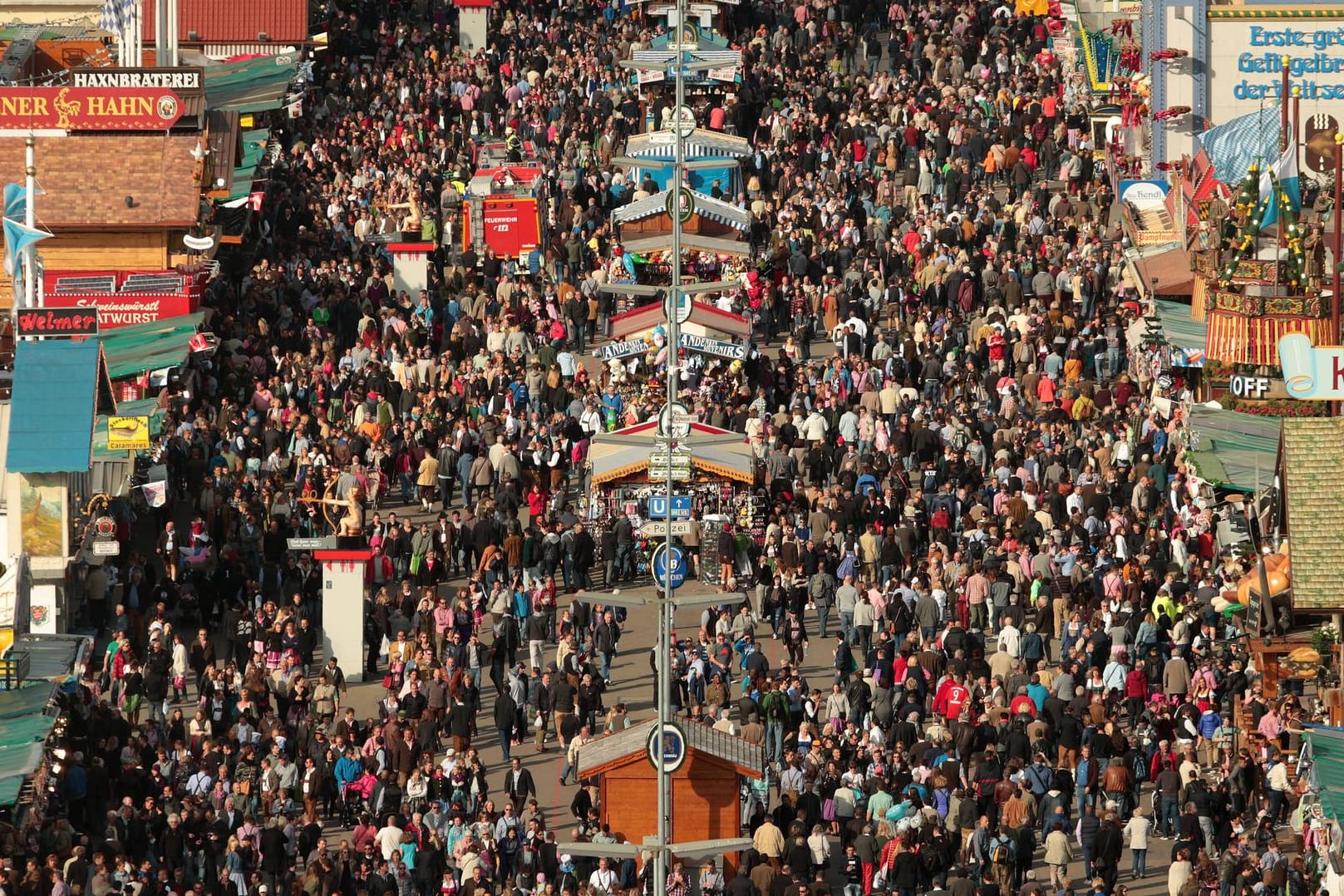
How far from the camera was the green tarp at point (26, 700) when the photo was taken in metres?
37.9

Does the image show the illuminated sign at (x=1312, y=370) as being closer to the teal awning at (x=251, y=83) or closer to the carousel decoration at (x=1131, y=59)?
the carousel decoration at (x=1131, y=59)

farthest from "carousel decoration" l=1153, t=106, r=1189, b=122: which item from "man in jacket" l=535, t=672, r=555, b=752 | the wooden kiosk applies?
the wooden kiosk

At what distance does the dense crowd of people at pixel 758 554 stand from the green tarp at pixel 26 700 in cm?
152

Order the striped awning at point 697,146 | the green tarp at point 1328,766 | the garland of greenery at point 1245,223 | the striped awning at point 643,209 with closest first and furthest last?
the green tarp at point 1328,766 → the garland of greenery at point 1245,223 → the striped awning at point 643,209 → the striped awning at point 697,146

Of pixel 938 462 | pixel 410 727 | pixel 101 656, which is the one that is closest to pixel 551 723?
pixel 410 727

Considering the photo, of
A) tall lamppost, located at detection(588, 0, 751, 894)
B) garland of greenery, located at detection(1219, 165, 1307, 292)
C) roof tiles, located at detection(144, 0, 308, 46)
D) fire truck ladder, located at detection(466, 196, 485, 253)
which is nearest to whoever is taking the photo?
tall lamppost, located at detection(588, 0, 751, 894)

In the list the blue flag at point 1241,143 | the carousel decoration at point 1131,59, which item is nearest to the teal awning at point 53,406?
the blue flag at point 1241,143

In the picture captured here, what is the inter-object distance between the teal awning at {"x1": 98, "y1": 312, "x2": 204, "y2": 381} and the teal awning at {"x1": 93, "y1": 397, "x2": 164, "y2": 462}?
98 centimetres

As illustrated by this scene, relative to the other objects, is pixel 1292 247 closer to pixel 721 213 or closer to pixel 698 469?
pixel 698 469

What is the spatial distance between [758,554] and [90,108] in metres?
20.3

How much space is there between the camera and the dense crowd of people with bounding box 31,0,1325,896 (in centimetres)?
3972

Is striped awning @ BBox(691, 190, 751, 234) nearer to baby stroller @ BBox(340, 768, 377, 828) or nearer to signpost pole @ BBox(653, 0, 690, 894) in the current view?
signpost pole @ BBox(653, 0, 690, 894)

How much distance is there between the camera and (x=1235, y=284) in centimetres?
5112

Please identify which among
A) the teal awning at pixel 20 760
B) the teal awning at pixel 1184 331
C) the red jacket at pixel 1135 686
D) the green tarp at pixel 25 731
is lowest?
the red jacket at pixel 1135 686
